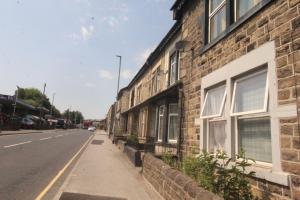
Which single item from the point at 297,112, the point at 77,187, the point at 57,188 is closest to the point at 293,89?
the point at 297,112

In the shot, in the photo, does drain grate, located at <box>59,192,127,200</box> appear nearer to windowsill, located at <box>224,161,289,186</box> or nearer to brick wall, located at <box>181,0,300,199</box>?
brick wall, located at <box>181,0,300,199</box>

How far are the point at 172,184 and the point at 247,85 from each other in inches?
102

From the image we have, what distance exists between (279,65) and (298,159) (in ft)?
4.98

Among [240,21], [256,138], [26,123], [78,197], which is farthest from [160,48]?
[26,123]

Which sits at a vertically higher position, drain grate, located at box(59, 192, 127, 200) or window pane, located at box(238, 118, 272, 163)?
window pane, located at box(238, 118, 272, 163)

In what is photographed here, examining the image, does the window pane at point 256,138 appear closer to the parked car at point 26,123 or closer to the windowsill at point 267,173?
the windowsill at point 267,173

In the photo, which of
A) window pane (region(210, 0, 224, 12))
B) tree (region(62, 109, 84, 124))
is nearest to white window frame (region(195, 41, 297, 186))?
window pane (region(210, 0, 224, 12))

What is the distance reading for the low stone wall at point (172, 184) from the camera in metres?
4.88

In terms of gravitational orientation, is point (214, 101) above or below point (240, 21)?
below

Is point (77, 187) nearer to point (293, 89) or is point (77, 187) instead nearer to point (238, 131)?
point (238, 131)

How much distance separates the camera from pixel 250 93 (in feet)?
18.9

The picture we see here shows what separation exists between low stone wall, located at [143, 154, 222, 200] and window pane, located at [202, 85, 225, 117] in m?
1.73

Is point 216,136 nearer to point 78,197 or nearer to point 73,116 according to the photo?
point 78,197

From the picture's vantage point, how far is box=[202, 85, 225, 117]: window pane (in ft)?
23.1
